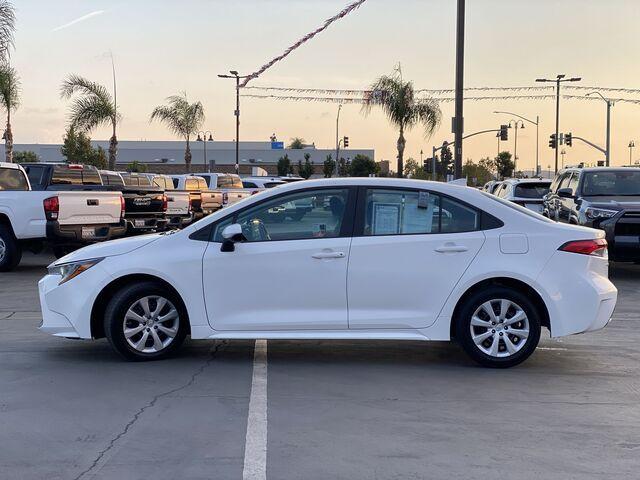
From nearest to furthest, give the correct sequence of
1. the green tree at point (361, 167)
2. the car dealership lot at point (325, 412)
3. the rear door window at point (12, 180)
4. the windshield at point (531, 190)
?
1. the car dealership lot at point (325, 412)
2. the rear door window at point (12, 180)
3. the windshield at point (531, 190)
4. the green tree at point (361, 167)

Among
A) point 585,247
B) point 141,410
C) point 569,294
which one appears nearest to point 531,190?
point 585,247

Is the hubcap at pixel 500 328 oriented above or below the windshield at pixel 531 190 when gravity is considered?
below

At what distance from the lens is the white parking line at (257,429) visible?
4.99m

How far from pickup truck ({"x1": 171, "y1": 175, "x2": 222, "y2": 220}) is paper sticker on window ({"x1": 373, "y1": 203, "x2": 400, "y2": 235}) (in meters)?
16.0

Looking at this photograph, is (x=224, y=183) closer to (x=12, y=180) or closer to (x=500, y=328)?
(x=12, y=180)

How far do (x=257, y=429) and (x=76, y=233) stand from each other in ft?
31.8

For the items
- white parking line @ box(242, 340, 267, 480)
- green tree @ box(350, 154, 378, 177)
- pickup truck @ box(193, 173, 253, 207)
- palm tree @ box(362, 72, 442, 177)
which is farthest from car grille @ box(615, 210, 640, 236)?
green tree @ box(350, 154, 378, 177)

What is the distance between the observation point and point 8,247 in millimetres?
15102

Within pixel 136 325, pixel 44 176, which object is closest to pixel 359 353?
pixel 136 325

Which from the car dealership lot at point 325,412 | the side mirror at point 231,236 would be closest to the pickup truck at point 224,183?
the car dealership lot at point 325,412

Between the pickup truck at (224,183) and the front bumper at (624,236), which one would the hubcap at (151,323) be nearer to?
the front bumper at (624,236)

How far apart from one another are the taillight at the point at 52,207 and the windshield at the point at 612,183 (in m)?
9.57

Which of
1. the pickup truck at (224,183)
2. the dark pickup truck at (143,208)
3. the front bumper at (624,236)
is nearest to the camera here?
the front bumper at (624,236)

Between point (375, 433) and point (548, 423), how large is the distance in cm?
Result: 128
